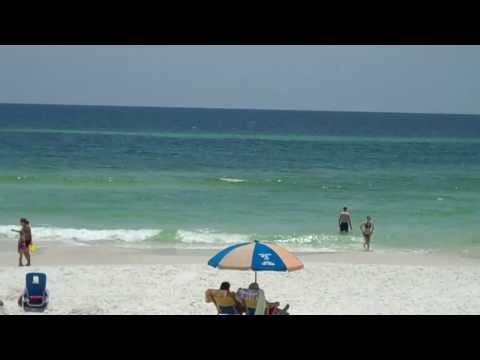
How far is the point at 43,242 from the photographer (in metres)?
17.7

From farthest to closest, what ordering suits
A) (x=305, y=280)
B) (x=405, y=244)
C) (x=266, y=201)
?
(x=266, y=201) → (x=405, y=244) → (x=305, y=280)

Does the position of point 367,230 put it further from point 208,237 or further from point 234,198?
point 234,198

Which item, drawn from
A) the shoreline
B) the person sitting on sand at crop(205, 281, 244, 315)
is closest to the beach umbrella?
the person sitting on sand at crop(205, 281, 244, 315)

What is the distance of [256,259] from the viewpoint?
28.8 ft

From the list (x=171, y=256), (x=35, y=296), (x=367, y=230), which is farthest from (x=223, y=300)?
(x=367, y=230)

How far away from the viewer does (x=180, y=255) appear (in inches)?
635

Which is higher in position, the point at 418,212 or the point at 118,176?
the point at 118,176

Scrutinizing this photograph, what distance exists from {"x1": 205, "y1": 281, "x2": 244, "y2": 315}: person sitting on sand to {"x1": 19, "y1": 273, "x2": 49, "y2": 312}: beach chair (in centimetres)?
280

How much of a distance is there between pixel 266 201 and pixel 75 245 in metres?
10.4
